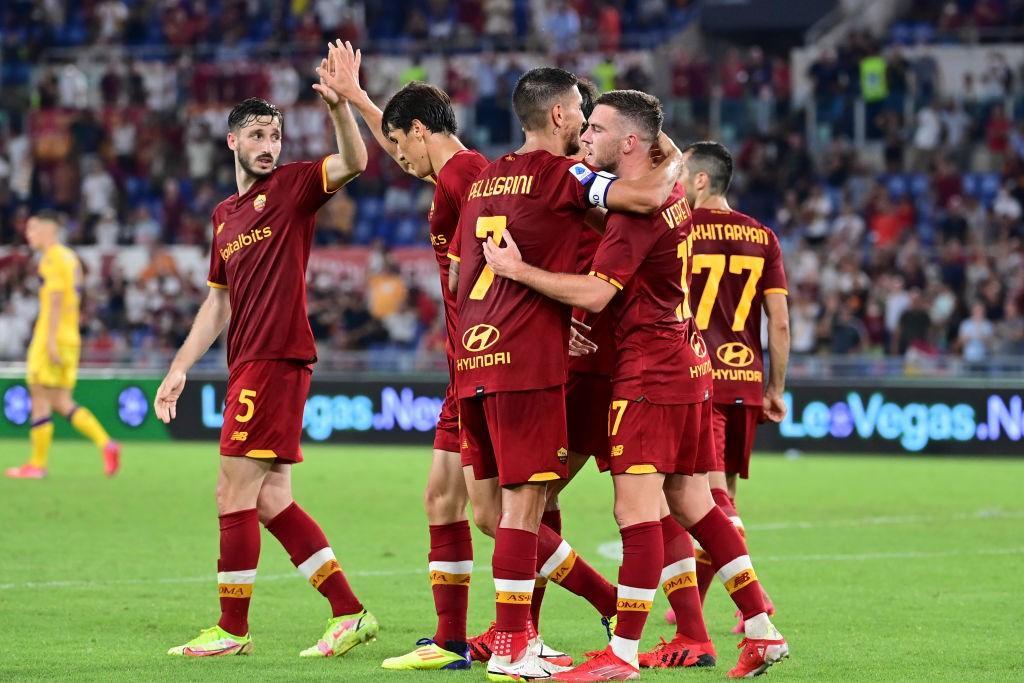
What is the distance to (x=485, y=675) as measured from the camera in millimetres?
6504

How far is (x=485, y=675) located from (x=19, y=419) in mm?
16428

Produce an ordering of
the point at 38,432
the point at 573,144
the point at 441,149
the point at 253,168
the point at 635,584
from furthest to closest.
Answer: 1. the point at 38,432
2. the point at 253,168
3. the point at 441,149
4. the point at 573,144
5. the point at 635,584

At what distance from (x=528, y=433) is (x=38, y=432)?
1088 cm

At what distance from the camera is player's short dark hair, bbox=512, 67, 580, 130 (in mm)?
6352

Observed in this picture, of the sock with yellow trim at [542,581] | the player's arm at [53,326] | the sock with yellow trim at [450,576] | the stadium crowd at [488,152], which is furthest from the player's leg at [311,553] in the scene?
the stadium crowd at [488,152]

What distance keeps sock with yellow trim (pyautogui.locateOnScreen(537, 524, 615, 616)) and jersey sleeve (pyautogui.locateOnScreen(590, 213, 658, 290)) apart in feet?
4.43

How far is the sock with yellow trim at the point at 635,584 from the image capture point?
247 inches

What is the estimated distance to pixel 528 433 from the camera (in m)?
6.19

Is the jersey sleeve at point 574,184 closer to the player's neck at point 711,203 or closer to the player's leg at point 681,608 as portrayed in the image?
the player's leg at point 681,608

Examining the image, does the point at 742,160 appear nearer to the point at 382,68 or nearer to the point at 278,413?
the point at 382,68

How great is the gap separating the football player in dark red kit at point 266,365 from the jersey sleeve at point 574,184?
1107mm

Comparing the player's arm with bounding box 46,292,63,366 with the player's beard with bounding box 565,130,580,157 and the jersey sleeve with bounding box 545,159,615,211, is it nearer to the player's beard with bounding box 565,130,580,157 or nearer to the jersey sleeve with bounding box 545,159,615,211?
the player's beard with bounding box 565,130,580,157

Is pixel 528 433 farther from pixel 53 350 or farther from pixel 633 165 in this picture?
pixel 53 350

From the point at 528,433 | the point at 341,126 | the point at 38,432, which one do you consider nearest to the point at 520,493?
the point at 528,433
